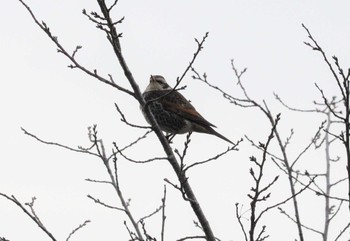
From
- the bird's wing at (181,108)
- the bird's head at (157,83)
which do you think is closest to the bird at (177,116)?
the bird's wing at (181,108)

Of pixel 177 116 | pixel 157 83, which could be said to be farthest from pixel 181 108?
pixel 157 83

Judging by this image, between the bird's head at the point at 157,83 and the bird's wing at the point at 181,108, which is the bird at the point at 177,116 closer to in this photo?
the bird's wing at the point at 181,108

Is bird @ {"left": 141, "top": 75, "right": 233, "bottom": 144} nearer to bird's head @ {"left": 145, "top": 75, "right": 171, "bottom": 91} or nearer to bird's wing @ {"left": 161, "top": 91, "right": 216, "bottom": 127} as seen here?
bird's wing @ {"left": 161, "top": 91, "right": 216, "bottom": 127}

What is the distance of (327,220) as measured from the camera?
7.23m

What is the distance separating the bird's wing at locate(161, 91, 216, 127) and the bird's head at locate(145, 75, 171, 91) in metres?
0.59

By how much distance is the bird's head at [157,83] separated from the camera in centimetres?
936

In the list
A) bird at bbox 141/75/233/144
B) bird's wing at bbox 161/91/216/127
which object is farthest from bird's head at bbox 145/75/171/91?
bird's wing at bbox 161/91/216/127

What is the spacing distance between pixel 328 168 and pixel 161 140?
14.2 feet

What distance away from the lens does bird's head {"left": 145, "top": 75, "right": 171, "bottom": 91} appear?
936 centimetres

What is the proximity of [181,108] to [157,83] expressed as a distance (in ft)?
3.44

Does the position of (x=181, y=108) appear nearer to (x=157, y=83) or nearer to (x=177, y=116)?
(x=177, y=116)

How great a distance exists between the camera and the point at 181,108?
8516 mm

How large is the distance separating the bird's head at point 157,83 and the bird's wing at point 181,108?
59 centimetres

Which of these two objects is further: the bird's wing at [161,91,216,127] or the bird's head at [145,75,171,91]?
the bird's head at [145,75,171,91]
